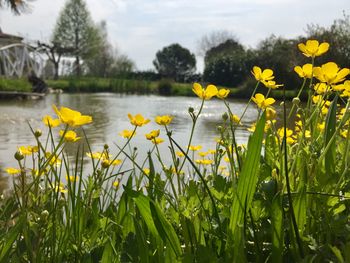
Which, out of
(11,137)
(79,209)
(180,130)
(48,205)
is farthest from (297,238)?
(180,130)

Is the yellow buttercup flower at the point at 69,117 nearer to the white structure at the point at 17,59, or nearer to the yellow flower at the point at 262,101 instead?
the yellow flower at the point at 262,101

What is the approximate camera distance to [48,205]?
1.03m

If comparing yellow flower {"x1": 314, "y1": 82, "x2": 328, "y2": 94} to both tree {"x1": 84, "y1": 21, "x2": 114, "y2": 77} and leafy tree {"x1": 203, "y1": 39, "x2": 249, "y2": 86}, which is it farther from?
tree {"x1": 84, "y1": 21, "x2": 114, "y2": 77}

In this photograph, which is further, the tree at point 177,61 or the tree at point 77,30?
the tree at point 177,61

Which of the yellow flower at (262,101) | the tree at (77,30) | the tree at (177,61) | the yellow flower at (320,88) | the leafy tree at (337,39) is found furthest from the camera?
the tree at (177,61)

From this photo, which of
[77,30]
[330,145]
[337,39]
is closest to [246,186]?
[330,145]

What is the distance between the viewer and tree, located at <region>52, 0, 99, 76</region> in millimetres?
36750

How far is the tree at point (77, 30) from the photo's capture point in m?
36.8

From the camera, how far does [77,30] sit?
3688 cm

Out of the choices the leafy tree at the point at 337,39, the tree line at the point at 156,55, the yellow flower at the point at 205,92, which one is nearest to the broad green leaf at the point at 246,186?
the yellow flower at the point at 205,92

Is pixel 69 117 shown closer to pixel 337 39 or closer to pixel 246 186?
pixel 246 186

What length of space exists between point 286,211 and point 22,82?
17806 mm

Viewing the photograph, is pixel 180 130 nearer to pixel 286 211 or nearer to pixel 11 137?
pixel 11 137

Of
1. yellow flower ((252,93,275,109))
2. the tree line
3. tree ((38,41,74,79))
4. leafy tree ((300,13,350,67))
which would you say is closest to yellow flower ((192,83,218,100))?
yellow flower ((252,93,275,109))
